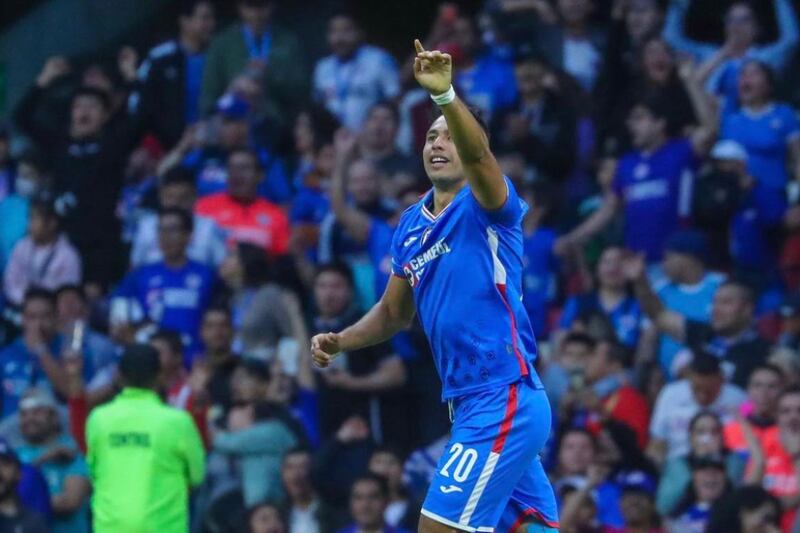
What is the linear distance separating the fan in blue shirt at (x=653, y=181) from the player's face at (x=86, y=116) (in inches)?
162

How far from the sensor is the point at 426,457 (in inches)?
456

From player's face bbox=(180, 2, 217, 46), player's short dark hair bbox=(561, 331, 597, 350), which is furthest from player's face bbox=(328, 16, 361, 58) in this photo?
player's short dark hair bbox=(561, 331, 597, 350)

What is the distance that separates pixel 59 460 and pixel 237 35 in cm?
480

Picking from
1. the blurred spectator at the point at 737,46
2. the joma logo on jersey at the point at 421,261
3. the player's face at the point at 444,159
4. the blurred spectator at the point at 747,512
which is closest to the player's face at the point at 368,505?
the blurred spectator at the point at 747,512

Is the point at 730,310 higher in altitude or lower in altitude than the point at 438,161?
lower

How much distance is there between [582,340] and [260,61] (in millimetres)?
4581

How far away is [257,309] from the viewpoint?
505 inches

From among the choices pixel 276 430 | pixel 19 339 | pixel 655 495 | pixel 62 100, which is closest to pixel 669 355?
pixel 655 495

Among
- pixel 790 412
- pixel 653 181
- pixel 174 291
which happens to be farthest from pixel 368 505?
pixel 653 181

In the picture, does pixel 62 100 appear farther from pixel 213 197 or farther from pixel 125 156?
pixel 213 197

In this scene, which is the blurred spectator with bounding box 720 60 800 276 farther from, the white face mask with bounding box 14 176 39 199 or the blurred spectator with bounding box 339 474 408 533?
the white face mask with bounding box 14 176 39 199

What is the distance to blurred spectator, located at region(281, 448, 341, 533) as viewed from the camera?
11.5 meters

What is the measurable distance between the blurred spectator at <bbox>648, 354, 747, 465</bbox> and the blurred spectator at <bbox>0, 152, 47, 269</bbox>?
5597 mm

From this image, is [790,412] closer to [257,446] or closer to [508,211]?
[257,446]
